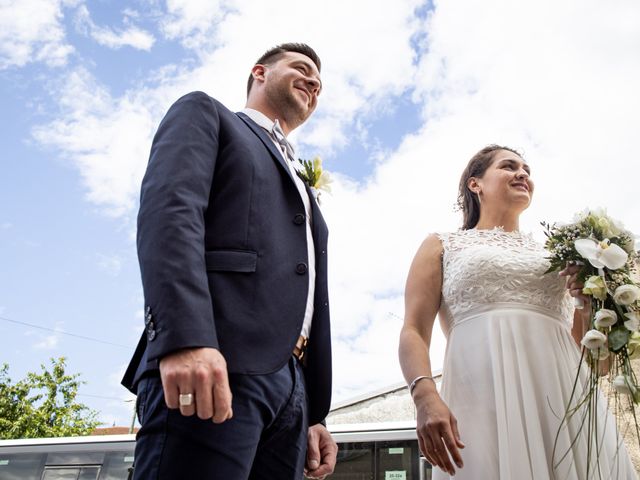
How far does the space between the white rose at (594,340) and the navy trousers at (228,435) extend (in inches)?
48.2

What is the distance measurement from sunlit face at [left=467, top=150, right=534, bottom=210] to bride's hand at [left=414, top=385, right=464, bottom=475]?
4.38 ft

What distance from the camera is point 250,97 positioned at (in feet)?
9.27

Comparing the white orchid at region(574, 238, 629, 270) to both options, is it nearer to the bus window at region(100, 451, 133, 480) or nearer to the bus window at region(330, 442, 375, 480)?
the bus window at region(330, 442, 375, 480)

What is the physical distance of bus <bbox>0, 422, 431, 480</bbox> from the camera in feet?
25.1

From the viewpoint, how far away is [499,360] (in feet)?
8.51

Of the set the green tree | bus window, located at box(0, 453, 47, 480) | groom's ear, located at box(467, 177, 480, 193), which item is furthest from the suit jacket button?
the green tree

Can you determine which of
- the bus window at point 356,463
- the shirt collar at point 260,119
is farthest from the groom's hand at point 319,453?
the bus window at point 356,463

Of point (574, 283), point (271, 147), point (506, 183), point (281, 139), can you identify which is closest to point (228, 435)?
point (271, 147)

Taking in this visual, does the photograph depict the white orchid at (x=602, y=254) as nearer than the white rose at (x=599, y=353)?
No

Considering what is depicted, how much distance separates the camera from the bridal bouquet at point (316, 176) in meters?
2.68

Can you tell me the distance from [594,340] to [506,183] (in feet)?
3.95

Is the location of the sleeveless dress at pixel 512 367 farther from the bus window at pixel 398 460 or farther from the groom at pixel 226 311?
the bus window at pixel 398 460

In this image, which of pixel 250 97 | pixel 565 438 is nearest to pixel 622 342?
pixel 565 438

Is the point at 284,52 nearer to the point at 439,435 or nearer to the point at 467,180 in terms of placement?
the point at 467,180
